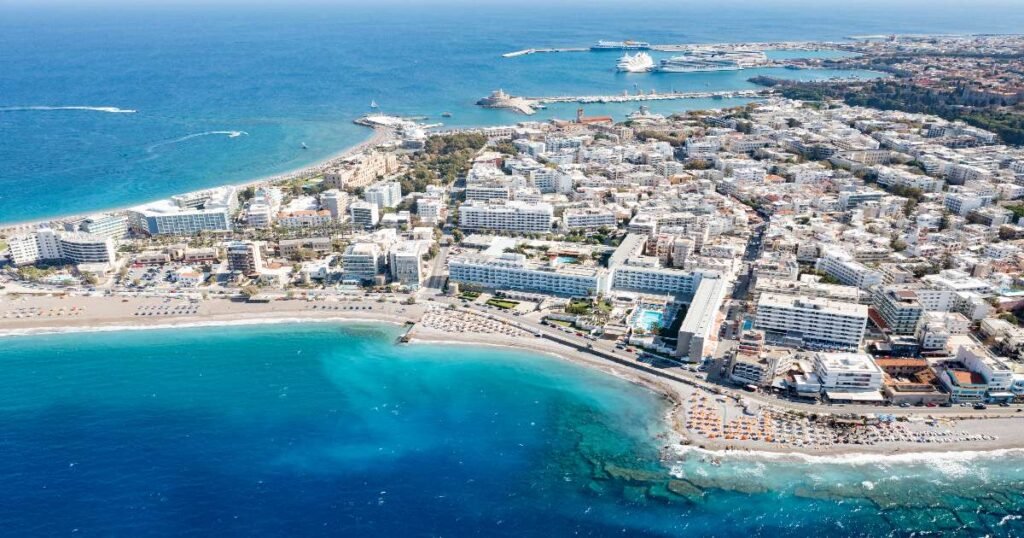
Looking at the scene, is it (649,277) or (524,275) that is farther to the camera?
(524,275)

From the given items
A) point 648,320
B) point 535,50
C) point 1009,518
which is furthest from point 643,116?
point 535,50

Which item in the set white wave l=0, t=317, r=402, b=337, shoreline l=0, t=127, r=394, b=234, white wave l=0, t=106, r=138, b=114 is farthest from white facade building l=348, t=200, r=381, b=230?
white wave l=0, t=106, r=138, b=114

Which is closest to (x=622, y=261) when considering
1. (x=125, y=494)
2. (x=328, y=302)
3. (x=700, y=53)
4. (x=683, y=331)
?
(x=683, y=331)

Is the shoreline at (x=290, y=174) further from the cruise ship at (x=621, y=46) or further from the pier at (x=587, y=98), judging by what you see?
the cruise ship at (x=621, y=46)

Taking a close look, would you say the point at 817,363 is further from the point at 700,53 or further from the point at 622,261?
the point at 700,53

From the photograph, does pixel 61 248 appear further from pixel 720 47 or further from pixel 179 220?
pixel 720 47

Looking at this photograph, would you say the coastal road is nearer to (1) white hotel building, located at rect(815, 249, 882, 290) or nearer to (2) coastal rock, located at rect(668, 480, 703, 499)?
(2) coastal rock, located at rect(668, 480, 703, 499)

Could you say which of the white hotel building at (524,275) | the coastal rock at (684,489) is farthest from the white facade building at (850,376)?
the white hotel building at (524,275)
